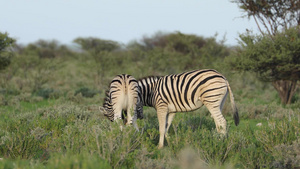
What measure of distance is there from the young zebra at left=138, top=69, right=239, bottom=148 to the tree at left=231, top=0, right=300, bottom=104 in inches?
276

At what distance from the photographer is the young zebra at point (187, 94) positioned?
690 cm

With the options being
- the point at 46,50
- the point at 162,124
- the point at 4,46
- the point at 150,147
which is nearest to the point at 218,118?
the point at 162,124

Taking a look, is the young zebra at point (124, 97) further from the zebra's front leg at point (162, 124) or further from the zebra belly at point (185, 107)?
the zebra belly at point (185, 107)

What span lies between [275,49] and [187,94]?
7.52 meters

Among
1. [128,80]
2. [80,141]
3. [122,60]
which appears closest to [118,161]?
[80,141]

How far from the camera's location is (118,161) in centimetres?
491

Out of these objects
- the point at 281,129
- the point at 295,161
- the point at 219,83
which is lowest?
the point at 295,161

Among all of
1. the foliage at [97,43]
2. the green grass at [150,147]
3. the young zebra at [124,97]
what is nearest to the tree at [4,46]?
the green grass at [150,147]

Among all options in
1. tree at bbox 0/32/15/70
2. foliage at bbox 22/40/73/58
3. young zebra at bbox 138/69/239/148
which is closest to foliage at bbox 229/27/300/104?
young zebra at bbox 138/69/239/148

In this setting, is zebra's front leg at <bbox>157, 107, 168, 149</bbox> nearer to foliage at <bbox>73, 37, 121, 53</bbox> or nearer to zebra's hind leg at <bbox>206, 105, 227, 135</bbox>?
zebra's hind leg at <bbox>206, 105, 227, 135</bbox>

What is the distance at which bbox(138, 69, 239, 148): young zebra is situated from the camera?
22.6 feet

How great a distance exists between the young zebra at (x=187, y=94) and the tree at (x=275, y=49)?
23.0 feet

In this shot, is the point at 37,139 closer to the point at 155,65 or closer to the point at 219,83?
the point at 219,83

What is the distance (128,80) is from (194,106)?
148 cm
